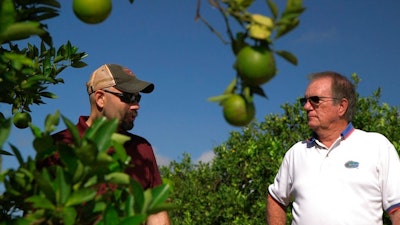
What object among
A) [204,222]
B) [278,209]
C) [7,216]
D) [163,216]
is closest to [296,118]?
[204,222]

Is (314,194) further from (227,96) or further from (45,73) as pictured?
(227,96)

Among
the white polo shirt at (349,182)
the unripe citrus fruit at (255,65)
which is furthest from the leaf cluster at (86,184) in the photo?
the white polo shirt at (349,182)

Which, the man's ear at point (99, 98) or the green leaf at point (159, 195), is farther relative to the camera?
the man's ear at point (99, 98)

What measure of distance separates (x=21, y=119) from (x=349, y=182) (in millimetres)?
2168

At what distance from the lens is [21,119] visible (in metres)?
3.24

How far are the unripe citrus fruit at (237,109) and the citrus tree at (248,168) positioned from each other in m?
6.74

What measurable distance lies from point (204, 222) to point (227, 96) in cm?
824

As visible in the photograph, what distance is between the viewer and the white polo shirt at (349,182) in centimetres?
402

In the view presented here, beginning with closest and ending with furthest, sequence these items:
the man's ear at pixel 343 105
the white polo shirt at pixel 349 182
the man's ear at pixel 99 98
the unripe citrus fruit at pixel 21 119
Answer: the unripe citrus fruit at pixel 21 119
the man's ear at pixel 99 98
the white polo shirt at pixel 349 182
the man's ear at pixel 343 105

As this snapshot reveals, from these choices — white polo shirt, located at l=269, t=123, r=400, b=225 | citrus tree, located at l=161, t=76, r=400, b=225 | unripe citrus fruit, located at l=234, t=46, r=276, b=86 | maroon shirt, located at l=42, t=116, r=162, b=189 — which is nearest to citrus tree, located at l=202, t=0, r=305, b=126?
unripe citrus fruit, located at l=234, t=46, r=276, b=86

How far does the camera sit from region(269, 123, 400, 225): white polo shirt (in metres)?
4.02

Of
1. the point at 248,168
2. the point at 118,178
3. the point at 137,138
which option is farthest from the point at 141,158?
the point at 248,168

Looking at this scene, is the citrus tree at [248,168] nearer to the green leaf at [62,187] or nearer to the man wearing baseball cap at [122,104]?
the man wearing baseball cap at [122,104]

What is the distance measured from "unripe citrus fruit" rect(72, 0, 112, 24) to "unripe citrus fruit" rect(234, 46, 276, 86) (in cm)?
50
